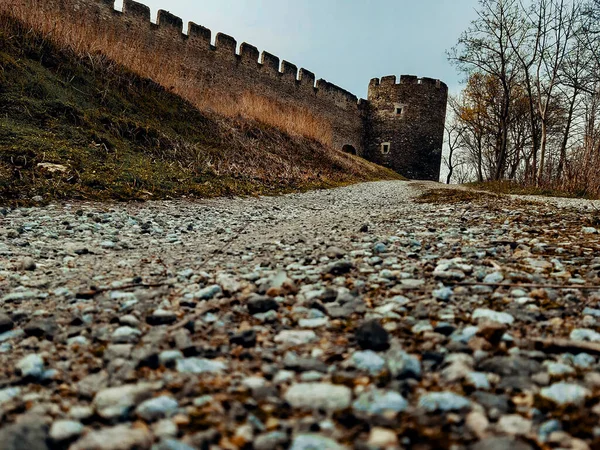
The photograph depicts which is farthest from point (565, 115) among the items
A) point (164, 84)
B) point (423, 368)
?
point (423, 368)

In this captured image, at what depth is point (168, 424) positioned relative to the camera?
1.07 metres

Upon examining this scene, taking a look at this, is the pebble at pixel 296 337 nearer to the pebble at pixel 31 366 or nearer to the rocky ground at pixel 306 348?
the rocky ground at pixel 306 348

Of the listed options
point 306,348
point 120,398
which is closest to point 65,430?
point 120,398

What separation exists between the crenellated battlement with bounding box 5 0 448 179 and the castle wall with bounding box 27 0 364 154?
0.13ft

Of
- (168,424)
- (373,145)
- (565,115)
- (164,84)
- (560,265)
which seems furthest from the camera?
(373,145)

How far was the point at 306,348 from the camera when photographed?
150 cm

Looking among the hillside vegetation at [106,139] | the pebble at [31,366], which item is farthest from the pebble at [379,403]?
the hillside vegetation at [106,139]

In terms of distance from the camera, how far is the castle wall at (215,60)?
54.1 ft

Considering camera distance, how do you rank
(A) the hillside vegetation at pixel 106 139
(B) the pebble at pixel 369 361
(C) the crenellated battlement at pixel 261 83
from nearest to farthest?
(B) the pebble at pixel 369 361
(A) the hillside vegetation at pixel 106 139
(C) the crenellated battlement at pixel 261 83

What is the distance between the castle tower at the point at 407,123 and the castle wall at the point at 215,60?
6.75ft

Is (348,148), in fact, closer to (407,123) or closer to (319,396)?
(407,123)

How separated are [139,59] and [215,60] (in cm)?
979

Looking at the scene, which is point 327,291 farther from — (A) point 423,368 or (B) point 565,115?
(B) point 565,115

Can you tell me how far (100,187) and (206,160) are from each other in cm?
386
